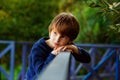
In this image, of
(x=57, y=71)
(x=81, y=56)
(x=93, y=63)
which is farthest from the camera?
(x=93, y=63)

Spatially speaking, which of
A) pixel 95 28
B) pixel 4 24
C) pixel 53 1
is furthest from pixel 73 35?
pixel 53 1

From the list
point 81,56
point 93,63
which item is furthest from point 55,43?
point 93,63

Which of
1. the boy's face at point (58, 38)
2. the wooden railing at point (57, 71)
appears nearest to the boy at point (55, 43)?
the boy's face at point (58, 38)

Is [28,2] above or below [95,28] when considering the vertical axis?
above

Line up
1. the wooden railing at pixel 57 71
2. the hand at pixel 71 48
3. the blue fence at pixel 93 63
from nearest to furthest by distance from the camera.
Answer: the wooden railing at pixel 57 71
the hand at pixel 71 48
the blue fence at pixel 93 63

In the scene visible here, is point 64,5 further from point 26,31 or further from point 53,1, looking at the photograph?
point 26,31

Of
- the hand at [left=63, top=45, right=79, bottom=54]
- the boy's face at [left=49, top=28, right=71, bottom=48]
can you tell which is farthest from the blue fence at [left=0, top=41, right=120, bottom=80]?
the boy's face at [left=49, top=28, right=71, bottom=48]

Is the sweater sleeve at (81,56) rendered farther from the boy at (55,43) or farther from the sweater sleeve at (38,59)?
the sweater sleeve at (38,59)

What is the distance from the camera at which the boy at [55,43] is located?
2465 millimetres

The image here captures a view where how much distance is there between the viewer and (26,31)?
10.1 metres

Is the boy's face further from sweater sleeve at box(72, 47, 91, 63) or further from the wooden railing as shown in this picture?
the wooden railing

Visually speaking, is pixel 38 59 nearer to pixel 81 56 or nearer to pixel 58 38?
pixel 58 38

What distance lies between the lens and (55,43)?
2492 mm

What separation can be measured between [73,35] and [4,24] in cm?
756
